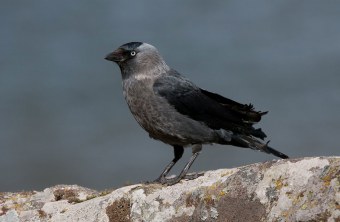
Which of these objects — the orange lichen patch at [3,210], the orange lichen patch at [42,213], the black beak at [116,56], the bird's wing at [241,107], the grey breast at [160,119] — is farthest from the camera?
the black beak at [116,56]

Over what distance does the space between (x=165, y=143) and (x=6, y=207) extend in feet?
8.16

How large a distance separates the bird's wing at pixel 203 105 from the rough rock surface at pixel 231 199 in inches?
93.9

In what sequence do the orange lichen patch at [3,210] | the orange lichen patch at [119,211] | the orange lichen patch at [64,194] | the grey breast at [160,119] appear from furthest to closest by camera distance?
the grey breast at [160,119], the orange lichen patch at [64,194], the orange lichen patch at [3,210], the orange lichen patch at [119,211]

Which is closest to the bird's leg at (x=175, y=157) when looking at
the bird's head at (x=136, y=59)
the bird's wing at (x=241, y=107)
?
the bird's wing at (x=241, y=107)

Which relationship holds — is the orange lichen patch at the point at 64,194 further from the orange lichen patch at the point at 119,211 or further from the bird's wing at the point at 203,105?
the bird's wing at the point at 203,105

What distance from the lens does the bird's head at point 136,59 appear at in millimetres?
9414

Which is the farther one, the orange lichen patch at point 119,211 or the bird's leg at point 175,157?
the bird's leg at point 175,157

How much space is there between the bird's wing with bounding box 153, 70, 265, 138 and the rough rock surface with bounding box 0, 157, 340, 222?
7.82 feet

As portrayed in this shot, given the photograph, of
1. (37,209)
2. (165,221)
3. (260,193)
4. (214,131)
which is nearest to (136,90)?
(214,131)

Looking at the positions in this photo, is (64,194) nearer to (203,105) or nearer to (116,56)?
(116,56)

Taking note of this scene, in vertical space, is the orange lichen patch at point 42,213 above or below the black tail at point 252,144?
below

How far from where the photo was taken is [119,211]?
259 inches

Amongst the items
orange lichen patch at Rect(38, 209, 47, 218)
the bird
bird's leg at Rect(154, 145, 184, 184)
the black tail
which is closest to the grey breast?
the bird

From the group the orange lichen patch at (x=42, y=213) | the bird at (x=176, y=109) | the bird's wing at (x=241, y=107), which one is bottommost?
the orange lichen patch at (x=42, y=213)
